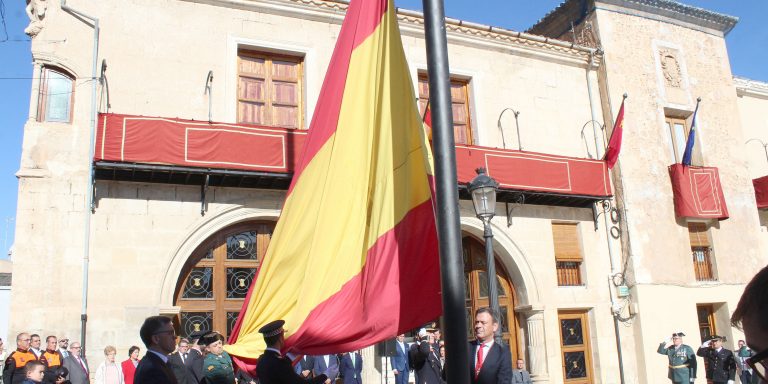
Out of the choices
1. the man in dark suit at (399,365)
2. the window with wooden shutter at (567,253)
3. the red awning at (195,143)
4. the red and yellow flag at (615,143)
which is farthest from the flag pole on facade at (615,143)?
the red awning at (195,143)

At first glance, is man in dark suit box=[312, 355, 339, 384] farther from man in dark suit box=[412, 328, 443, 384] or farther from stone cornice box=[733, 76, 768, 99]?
stone cornice box=[733, 76, 768, 99]

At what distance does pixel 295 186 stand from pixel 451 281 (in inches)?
94.0

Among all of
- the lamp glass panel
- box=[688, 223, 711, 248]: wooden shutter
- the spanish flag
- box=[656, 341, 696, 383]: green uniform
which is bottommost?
box=[656, 341, 696, 383]: green uniform

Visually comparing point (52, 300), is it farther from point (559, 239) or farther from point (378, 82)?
point (559, 239)

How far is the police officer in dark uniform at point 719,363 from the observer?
1216cm

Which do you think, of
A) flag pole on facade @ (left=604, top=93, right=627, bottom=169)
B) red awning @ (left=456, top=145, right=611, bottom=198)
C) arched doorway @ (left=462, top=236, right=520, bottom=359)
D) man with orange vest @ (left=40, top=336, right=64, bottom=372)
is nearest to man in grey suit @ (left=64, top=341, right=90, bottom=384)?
man with orange vest @ (left=40, top=336, right=64, bottom=372)

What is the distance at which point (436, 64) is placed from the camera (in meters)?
3.13

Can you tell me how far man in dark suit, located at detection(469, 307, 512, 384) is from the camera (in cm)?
483

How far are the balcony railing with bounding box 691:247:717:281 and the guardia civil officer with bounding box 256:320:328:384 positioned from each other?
14.0 meters

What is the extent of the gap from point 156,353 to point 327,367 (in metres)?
6.39

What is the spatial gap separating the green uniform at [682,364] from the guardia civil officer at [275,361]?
10.7 meters

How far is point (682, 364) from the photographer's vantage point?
12805mm

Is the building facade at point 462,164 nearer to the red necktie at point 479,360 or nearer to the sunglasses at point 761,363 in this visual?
the red necktie at point 479,360

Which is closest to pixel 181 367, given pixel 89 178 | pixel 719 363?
pixel 89 178
